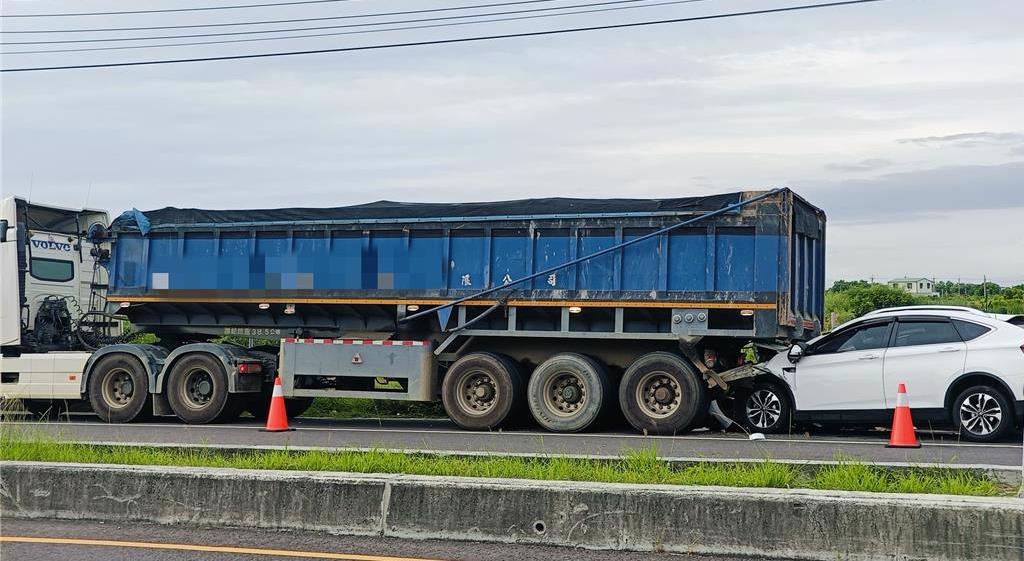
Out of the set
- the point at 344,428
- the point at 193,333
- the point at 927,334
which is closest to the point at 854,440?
the point at 927,334

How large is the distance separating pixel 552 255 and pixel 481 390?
6.92ft

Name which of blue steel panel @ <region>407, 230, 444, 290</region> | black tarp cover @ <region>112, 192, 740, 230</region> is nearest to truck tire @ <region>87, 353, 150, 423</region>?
black tarp cover @ <region>112, 192, 740, 230</region>

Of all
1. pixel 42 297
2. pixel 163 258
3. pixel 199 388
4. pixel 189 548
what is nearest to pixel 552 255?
pixel 199 388

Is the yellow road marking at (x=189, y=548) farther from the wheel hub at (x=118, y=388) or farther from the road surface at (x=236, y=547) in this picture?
the wheel hub at (x=118, y=388)

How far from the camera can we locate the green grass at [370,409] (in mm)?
19594

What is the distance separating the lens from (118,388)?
18.1m

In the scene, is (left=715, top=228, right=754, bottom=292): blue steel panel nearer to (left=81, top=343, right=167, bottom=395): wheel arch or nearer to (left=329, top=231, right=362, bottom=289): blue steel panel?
(left=329, top=231, right=362, bottom=289): blue steel panel

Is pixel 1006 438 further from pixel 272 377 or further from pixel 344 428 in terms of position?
pixel 272 377

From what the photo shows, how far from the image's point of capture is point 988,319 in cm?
1416

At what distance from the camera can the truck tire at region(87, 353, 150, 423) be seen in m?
17.7

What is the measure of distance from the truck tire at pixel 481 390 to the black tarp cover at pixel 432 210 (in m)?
2.09

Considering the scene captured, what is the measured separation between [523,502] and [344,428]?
8743 millimetres

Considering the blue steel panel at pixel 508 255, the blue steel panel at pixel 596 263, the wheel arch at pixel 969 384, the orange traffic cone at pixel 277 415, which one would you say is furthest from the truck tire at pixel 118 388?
the wheel arch at pixel 969 384

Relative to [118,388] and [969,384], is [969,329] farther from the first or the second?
[118,388]
